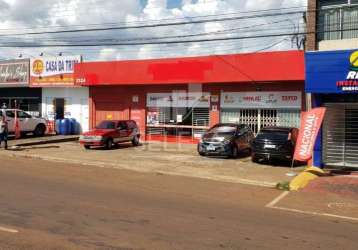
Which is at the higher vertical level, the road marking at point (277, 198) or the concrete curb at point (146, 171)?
the concrete curb at point (146, 171)

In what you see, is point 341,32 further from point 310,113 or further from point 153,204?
point 153,204

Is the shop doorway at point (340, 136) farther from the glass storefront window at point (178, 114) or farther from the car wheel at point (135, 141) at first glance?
the car wheel at point (135, 141)

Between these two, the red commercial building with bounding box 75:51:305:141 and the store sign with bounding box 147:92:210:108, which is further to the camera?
the store sign with bounding box 147:92:210:108

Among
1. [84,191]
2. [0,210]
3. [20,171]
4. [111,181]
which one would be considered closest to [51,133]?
[20,171]

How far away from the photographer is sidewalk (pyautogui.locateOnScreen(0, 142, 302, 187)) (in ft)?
55.3

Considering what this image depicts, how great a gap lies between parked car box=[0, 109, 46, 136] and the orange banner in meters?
18.3

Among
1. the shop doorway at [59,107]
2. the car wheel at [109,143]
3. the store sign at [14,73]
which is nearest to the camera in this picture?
the car wheel at [109,143]

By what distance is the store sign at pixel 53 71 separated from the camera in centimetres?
3316

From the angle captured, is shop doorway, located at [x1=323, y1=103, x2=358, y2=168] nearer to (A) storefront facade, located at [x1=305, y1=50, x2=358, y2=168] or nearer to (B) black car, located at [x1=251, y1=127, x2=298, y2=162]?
(A) storefront facade, located at [x1=305, y1=50, x2=358, y2=168]

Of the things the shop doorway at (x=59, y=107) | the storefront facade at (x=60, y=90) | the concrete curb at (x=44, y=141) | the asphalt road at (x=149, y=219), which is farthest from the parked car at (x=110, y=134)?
the asphalt road at (x=149, y=219)

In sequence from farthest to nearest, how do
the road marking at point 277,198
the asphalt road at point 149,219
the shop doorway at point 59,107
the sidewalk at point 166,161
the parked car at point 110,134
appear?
1. the shop doorway at point 59,107
2. the parked car at point 110,134
3. the sidewalk at point 166,161
4. the road marking at point 277,198
5. the asphalt road at point 149,219

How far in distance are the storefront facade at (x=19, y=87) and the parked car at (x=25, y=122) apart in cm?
376

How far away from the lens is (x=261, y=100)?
25.7 m

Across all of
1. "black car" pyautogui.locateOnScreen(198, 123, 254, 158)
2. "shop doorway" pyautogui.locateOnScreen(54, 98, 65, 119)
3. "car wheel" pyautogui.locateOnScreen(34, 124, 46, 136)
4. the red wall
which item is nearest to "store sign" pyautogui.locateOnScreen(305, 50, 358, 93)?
"black car" pyautogui.locateOnScreen(198, 123, 254, 158)
